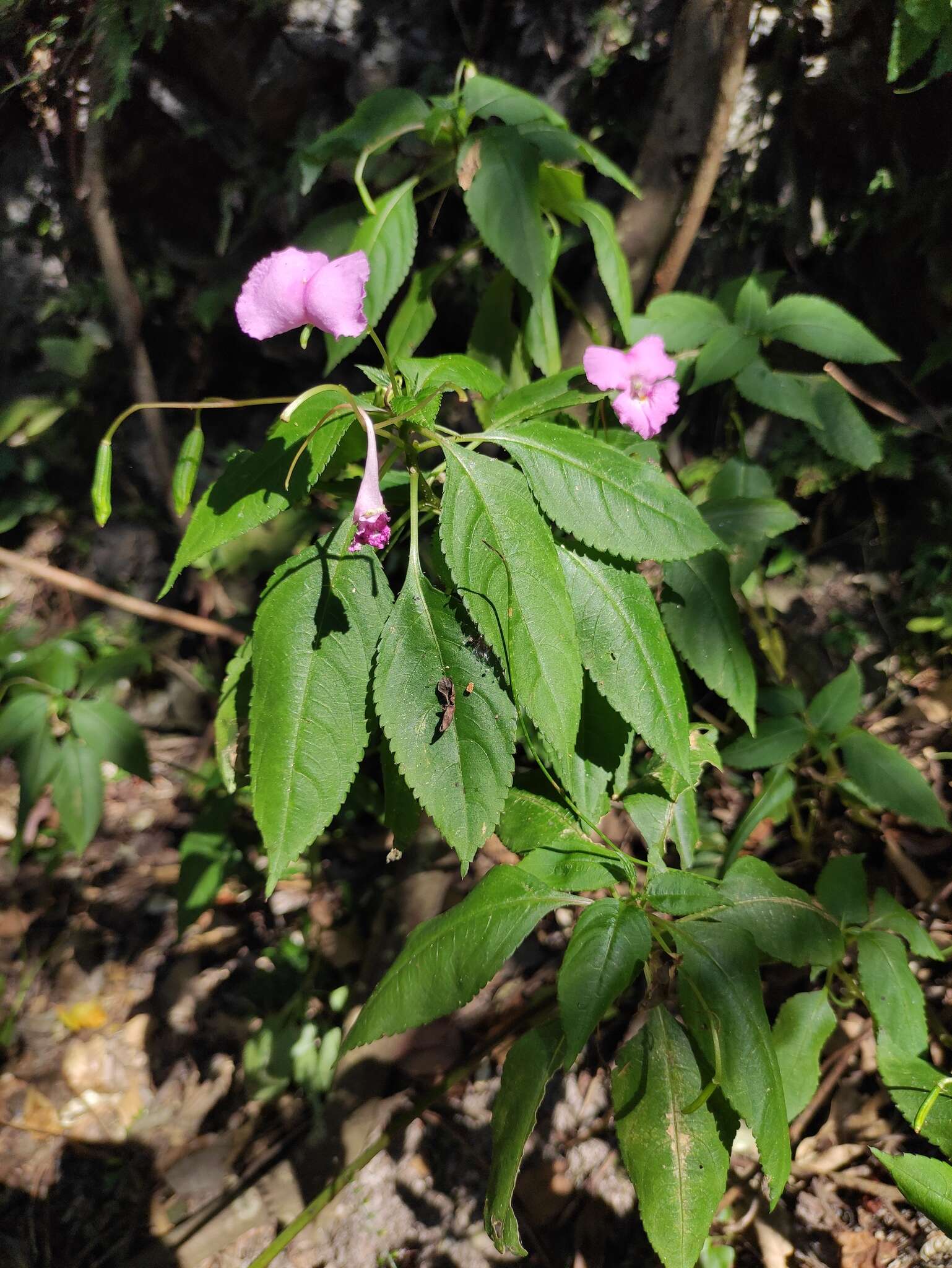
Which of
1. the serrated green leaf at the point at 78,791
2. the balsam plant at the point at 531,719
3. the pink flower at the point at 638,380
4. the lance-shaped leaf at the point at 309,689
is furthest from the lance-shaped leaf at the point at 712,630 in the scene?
the serrated green leaf at the point at 78,791

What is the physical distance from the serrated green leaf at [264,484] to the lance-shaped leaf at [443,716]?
18cm

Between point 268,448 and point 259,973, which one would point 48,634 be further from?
point 268,448

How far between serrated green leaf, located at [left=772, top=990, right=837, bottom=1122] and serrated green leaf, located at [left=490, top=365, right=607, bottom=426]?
3.20 ft

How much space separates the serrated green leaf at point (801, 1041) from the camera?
118cm

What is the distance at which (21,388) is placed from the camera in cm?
259

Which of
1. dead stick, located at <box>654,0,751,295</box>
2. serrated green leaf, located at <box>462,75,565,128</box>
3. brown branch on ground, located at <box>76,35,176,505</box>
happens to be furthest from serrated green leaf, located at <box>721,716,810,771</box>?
brown branch on ground, located at <box>76,35,176,505</box>

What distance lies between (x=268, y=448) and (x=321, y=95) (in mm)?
1730

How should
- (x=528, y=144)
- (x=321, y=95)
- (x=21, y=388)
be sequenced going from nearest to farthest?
(x=528, y=144) < (x=321, y=95) < (x=21, y=388)

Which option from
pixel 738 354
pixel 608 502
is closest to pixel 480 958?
pixel 608 502

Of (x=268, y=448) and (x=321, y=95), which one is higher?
(x=321, y=95)

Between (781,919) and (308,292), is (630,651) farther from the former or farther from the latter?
(308,292)

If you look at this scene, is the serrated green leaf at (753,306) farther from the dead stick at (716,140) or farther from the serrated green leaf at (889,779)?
the serrated green leaf at (889,779)

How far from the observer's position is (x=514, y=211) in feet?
4.34

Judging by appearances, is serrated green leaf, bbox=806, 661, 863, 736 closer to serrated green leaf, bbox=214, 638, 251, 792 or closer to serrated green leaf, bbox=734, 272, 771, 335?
serrated green leaf, bbox=734, 272, 771, 335
